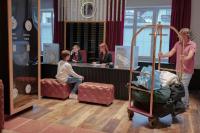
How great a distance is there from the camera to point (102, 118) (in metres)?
3.73

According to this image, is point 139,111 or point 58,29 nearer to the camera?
point 139,111

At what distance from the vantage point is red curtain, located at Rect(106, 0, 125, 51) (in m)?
5.93

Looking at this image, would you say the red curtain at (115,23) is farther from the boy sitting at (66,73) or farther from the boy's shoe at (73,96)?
the boy's shoe at (73,96)

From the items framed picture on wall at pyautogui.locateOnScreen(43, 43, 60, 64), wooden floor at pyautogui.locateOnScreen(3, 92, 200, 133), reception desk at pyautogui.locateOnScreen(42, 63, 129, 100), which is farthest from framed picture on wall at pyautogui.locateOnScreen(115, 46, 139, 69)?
framed picture on wall at pyautogui.locateOnScreen(43, 43, 60, 64)

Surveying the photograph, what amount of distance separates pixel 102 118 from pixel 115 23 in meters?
3.06

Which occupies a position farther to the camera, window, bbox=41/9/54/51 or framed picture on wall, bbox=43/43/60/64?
window, bbox=41/9/54/51

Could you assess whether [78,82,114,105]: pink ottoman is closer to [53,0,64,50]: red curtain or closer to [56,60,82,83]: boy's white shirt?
[56,60,82,83]: boy's white shirt

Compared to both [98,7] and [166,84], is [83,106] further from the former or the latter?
[98,7]

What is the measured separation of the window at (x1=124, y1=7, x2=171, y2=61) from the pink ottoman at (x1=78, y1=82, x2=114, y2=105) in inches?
92.3

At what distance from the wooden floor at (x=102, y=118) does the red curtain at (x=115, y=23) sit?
2.15m

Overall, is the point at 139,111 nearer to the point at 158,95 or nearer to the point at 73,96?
the point at 158,95

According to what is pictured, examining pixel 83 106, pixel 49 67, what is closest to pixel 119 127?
pixel 83 106

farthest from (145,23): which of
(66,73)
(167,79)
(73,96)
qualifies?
(167,79)

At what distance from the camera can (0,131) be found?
3059 millimetres
